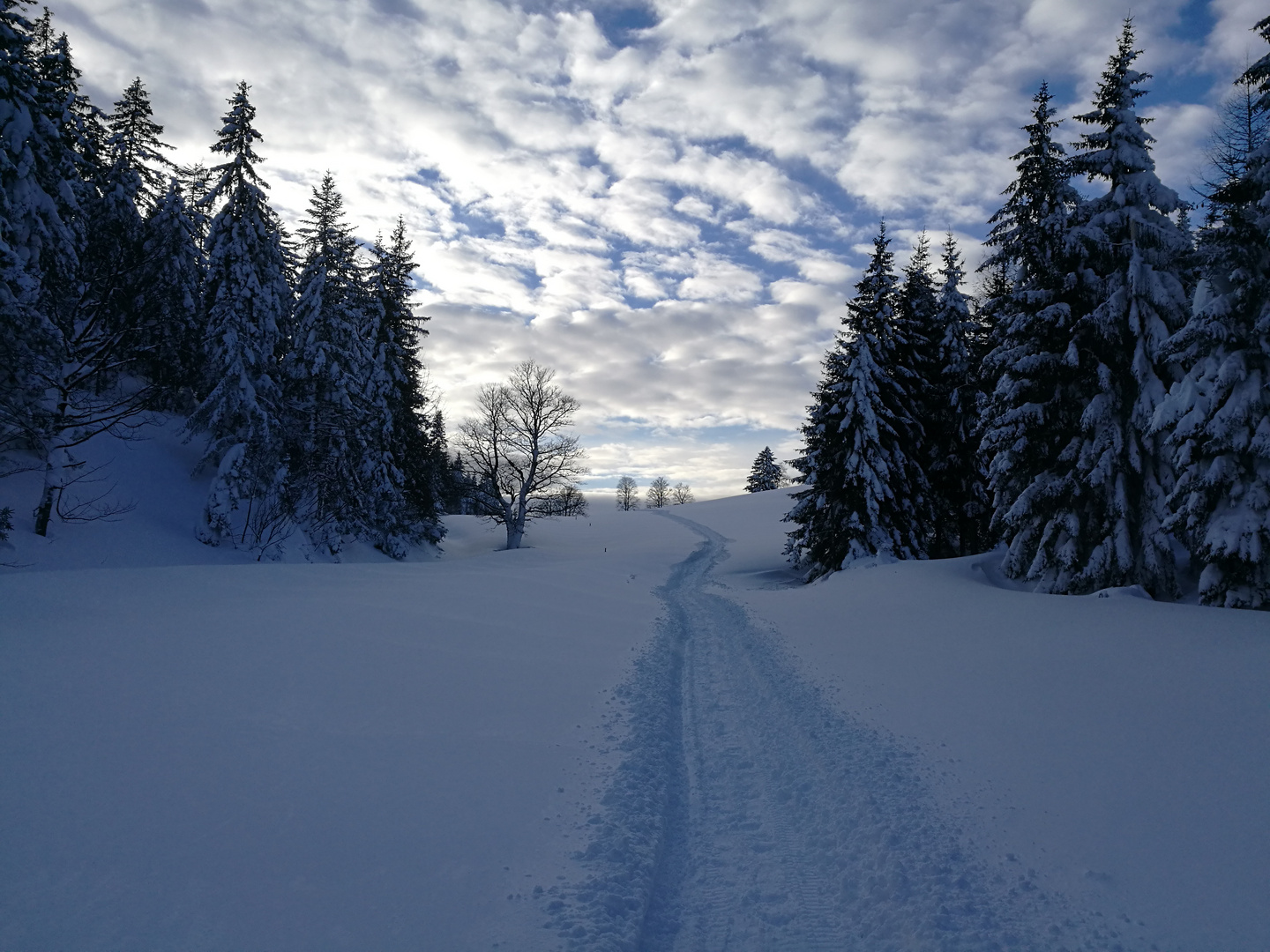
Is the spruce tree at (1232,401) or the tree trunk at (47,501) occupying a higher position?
the spruce tree at (1232,401)

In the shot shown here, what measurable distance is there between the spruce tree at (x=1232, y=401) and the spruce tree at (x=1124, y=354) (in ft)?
5.98

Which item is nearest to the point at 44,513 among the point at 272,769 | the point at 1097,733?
the point at 272,769

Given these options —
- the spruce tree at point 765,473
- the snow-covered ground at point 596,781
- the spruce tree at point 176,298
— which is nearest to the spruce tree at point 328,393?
the spruce tree at point 176,298

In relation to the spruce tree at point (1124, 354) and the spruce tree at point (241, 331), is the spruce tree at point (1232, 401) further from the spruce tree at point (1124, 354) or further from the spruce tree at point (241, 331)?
the spruce tree at point (241, 331)

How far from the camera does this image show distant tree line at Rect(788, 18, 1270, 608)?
1101 centimetres

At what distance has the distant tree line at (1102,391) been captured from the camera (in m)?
11.0

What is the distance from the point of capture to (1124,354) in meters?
14.4

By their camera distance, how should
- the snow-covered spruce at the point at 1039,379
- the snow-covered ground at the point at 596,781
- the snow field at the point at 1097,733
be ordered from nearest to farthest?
1. the snow-covered ground at the point at 596,781
2. the snow field at the point at 1097,733
3. the snow-covered spruce at the point at 1039,379

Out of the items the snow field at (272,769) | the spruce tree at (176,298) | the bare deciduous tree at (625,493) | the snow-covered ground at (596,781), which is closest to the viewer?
the snow field at (272,769)

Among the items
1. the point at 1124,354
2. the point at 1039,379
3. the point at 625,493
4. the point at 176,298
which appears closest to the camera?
the point at 1124,354

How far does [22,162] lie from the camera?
51.3ft

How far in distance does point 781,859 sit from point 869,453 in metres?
18.8

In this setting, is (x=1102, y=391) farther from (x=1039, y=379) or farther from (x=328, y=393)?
(x=328, y=393)

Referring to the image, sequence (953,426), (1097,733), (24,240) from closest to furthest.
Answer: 1. (1097,733)
2. (24,240)
3. (953,426)
